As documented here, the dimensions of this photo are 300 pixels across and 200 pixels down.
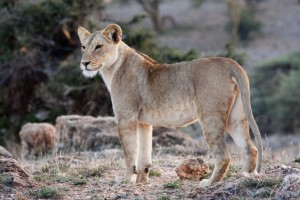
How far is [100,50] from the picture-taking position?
9.41 metres

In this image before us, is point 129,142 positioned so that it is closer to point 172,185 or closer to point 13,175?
point 172,185

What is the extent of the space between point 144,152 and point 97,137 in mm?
4897

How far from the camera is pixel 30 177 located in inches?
354

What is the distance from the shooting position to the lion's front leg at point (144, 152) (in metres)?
9.47

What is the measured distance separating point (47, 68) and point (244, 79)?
14.2m

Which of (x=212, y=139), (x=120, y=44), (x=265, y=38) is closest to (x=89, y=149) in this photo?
(x=120, y=44)

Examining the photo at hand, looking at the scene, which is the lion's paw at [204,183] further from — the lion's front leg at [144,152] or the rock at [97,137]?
the rock at [97,137]

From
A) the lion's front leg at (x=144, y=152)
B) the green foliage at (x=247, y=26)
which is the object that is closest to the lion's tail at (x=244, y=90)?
the lion's front leg at (x=144, y=152)

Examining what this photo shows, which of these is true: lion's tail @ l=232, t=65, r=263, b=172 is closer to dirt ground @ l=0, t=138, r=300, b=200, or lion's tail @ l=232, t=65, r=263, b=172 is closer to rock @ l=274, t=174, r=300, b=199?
dirt ground @ l=0, t=138, r=300, b=200

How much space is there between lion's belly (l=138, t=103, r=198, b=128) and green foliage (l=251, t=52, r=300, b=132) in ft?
72.8

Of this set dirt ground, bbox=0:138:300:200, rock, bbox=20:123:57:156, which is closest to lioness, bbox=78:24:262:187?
dirt ground, bbox=0:138:300:200

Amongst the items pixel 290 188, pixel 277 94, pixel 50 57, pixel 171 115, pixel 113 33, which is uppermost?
pixel 113 33

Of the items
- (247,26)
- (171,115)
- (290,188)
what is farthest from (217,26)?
(290,188)

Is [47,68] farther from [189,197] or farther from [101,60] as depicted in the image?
[189,197]
